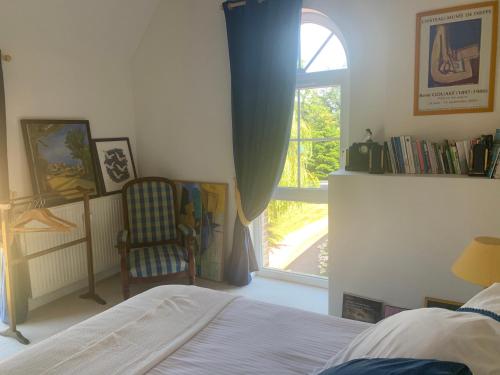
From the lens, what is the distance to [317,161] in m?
3.15

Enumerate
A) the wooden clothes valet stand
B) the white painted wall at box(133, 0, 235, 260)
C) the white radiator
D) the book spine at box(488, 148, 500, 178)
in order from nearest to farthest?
the book spine at box(488, 148, 500, 178) < the wooden clothes valet stand < the white radiator < the white painted wall at box(133, 0, 235, 260)

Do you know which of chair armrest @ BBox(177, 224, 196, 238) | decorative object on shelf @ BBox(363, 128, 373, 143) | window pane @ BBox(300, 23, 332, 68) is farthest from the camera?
chair armrest @ BBox(177, 224, 196, 238)

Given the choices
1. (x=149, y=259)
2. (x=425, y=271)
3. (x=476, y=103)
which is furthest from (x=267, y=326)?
(x=476, y=103)

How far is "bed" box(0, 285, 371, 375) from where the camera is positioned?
129 cm

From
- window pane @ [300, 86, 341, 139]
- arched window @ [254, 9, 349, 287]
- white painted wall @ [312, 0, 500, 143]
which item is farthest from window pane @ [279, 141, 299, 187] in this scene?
white painted wall @ [312, 0, 500, 143]

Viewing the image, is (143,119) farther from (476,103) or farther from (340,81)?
(476,103)

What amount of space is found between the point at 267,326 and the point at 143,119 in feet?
9.16

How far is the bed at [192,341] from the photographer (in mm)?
1292

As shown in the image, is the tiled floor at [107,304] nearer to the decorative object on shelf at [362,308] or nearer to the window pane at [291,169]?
the decorative object on shelf at [362,308]

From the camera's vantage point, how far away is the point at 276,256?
11.6 ft

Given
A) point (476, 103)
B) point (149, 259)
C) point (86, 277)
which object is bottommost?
point (86, 277)

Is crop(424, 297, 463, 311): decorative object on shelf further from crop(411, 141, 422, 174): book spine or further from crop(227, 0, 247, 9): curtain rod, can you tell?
crop(227, 0, 247, 9): curtain rod

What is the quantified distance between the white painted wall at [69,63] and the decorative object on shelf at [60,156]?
2.6 inches

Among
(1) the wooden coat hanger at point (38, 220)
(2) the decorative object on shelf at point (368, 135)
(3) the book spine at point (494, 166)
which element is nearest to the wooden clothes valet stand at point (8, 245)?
(1) the wooden coat hanger at point (38, 220)
